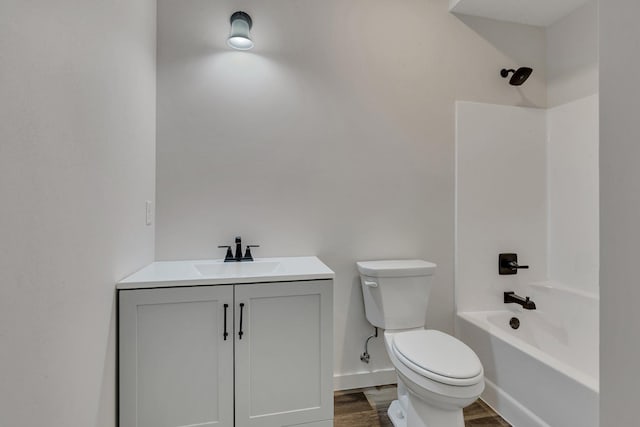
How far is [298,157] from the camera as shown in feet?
6.42

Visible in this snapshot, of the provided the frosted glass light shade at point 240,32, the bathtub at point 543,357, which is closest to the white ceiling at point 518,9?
the frosted glass light shade at point 240,32

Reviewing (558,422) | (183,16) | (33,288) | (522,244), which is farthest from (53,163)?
(522,244)

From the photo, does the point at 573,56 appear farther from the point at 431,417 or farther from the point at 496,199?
the point at 431,417

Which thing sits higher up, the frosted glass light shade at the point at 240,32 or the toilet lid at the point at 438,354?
the frosted glass light shade at the point at 240,32

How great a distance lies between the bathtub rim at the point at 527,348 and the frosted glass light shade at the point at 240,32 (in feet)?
7.18

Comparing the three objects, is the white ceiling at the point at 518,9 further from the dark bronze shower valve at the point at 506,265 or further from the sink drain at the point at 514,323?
the sink drain at the point at 514,323

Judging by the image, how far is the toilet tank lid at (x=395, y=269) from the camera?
6.05 feet

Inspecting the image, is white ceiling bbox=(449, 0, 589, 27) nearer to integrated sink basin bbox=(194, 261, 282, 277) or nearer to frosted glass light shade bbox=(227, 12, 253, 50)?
frosted glass light shade bbox=(227, 12, 253, 50)

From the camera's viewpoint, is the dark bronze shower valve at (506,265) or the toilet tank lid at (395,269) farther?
the dark bronze shower valve at (506,265)

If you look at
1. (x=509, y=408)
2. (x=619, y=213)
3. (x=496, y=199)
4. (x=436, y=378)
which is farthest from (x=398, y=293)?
(x=619, y=213)

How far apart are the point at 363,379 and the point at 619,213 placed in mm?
1860

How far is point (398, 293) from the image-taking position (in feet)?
6.10

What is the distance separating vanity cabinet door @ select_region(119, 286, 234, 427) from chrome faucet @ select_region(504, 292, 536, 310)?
6.33 feet

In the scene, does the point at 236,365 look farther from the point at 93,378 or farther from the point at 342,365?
the point at 342,365
